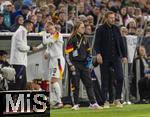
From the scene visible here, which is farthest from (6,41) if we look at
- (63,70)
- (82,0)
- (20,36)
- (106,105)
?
(82,0)

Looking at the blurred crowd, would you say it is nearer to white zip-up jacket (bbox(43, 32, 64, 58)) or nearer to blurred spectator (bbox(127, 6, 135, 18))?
blurred spectator (bbox(127, 6, 135, 18))

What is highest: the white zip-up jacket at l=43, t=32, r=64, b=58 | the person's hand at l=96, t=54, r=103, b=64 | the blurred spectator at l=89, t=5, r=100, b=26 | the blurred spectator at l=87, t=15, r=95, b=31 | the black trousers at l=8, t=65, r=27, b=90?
the blurred spectator at l=89, t=5, r=100, b=26

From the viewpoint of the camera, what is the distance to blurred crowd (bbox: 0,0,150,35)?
1867cm

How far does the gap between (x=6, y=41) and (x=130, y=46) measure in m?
4.08

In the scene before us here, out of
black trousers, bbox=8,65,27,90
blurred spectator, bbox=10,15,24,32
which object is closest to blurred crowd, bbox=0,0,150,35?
blurred spectator, bbox=10,15,24,32

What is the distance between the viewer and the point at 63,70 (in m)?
17.6

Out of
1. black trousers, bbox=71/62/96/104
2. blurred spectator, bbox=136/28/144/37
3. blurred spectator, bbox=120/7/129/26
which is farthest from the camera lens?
blurred spectator, bbox=120/7/129/26

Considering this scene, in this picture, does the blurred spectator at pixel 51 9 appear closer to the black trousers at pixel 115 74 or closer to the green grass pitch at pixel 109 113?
the black trousers at pixel 115 74

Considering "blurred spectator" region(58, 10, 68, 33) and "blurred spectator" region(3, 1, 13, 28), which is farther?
"blurred spectator" region(58, 10, 68, 33)

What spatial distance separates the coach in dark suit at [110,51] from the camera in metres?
16.7

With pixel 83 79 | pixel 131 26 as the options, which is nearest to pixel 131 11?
pixel 131 26

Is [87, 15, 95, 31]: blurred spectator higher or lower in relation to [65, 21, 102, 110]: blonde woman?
higher

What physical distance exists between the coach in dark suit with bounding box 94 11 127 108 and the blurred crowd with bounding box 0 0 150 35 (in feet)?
5.05

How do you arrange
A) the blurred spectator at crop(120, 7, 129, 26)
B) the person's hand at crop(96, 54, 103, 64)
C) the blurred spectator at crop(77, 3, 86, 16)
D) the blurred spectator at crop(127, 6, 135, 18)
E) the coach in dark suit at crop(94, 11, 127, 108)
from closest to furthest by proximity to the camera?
the person's hand at crop(96, 54, 103, 64) → the coach in dark suit at crop(94, 11, 127, 108) → the blurred spectator at crop(77, 3, 86, 16) → the blurred spectator at crop(120, 7, 129, 26) → the blurred spectator at crop(127, 6, 135, 18)
